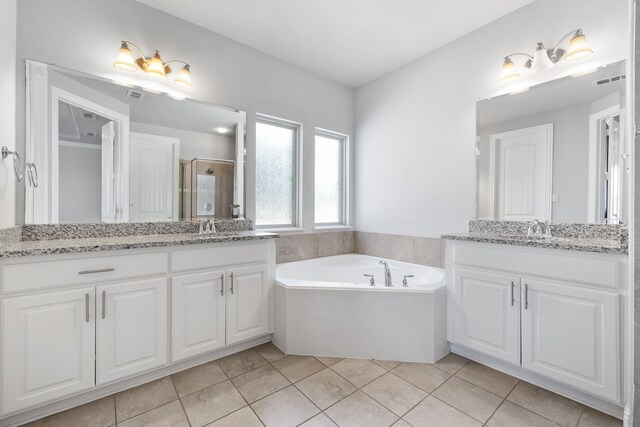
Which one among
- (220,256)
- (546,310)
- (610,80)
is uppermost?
(610,80)

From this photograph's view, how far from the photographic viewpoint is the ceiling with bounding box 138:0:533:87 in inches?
83.0

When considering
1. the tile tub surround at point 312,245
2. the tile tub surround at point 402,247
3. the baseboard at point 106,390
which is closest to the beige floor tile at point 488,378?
the tile tub surround at point 402,247

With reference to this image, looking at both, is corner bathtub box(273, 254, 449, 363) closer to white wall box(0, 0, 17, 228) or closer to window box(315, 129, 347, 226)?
window box(315, 129, 347, 226)

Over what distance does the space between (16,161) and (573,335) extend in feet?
11.0

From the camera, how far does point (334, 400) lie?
156 centimetres

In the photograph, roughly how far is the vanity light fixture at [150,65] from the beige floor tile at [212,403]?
2211 mm

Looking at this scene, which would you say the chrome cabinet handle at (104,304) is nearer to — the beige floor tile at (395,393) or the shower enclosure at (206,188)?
the shower enclosure at (206,188)

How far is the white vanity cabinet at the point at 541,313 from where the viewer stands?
1440 mm

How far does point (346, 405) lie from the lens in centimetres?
152

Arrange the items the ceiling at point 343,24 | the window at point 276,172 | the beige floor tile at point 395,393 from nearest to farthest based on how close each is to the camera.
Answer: the beige floor tile at point 395,393 → the ceiling at point 343,24 → the window at point 276,172

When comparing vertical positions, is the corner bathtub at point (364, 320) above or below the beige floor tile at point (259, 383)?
above

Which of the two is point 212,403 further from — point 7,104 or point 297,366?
point 7,104

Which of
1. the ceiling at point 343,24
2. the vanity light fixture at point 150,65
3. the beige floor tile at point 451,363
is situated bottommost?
the beige floor tile at point 451,363

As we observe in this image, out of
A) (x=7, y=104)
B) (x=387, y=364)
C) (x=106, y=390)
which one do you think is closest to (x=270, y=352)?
(x=387, y=364)
